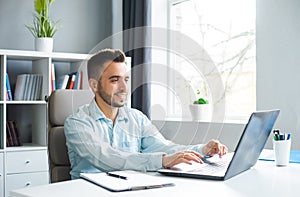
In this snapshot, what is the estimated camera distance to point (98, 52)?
1.75m

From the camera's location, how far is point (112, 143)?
5.79 feet

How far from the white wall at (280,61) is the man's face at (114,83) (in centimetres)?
110

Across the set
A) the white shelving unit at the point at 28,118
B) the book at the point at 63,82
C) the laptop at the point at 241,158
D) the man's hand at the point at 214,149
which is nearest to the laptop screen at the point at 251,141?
the laptop at the point at 241,158

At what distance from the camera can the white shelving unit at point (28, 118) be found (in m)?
3.03

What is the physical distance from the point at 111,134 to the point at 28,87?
5.49 feet

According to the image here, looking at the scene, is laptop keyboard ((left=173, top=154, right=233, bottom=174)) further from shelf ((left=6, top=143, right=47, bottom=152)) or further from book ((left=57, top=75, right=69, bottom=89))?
book ((left=57, top=75, right=69, bottom=89))

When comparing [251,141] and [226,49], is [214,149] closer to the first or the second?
[251,141]

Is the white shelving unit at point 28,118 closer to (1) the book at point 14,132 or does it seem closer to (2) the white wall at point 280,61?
(1) the book at point 14,132

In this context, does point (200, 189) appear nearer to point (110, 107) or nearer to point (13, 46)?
point (110, 107)

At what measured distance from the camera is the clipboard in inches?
45.7

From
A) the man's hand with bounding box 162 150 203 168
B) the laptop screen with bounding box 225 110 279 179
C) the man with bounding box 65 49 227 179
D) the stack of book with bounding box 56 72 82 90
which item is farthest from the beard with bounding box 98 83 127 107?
the stack of book with bounding box 56 72 82 90

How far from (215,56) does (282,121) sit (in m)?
0.93

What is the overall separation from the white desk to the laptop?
1.0 inches

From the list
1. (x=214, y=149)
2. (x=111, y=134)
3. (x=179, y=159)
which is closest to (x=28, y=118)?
(x=111, y=134)
